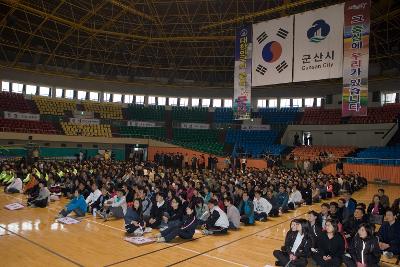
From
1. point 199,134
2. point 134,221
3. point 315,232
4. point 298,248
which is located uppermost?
point 199,134

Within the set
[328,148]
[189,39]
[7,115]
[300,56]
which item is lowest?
[328,148]

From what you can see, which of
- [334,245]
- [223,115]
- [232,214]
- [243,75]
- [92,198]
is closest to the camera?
[334,245]

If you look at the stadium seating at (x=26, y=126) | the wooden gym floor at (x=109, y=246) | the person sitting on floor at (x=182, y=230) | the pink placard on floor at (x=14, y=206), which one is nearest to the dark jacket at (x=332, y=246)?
the wooden gym floor at (x=109, y=246)

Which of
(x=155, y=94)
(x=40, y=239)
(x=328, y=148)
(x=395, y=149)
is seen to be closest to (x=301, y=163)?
(x=328, y=148)

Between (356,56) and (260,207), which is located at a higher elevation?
(356,56)

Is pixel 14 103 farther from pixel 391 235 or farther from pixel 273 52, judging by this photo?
pixel 391 235

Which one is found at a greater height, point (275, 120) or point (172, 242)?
point (275, 120)

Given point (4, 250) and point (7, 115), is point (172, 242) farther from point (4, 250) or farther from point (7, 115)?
point (7, 115)

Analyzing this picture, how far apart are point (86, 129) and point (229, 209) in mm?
30390

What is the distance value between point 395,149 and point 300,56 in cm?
1688

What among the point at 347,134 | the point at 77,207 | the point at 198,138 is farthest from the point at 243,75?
the point at 198,138

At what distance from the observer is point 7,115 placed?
34281 mm

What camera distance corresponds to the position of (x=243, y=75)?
18.6 metres

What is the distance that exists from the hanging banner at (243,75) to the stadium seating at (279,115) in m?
22.9
